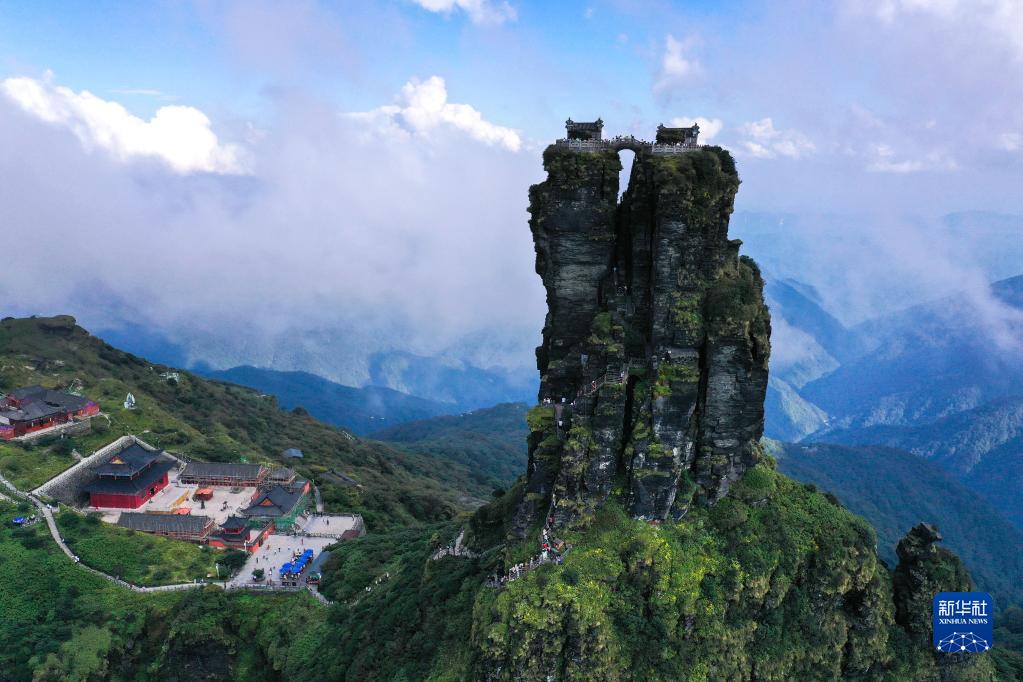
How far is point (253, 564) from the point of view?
58.9 m

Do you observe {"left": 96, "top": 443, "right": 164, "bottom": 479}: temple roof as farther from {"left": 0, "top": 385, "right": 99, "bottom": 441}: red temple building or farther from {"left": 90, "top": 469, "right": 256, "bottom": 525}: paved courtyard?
{"left": 0, "top": 385, "right": 99, "bottom": 441}: red temple building

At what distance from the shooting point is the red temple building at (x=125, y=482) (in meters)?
68.2

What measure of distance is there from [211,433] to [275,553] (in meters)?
45.4

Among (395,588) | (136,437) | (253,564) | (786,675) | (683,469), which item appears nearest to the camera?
(786,675)

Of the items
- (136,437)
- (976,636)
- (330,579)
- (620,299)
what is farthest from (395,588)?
(136,437)

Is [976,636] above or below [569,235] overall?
below

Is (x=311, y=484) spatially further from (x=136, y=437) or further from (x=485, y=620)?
(x=485, y=620)

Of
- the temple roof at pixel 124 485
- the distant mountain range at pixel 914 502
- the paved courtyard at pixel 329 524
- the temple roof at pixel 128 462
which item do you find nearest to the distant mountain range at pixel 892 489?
the distant mountain range at pixel 914 502

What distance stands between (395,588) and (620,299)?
81.1 feet

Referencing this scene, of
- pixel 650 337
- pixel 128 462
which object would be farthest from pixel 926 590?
pixel 128 462

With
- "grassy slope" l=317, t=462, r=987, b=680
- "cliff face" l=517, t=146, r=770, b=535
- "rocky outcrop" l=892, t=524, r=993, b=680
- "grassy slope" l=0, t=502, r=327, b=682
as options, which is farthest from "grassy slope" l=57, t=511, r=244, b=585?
"rocky outcrop" l=892, t=524, r=993, b=680

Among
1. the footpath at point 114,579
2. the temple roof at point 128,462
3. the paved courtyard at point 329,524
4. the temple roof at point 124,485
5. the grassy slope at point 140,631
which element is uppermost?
the temple roof at point 128,462

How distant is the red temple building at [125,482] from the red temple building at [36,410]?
11.8m

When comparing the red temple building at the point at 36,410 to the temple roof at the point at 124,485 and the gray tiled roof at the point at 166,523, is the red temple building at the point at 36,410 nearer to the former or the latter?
the temple roof at the point at 124,485
